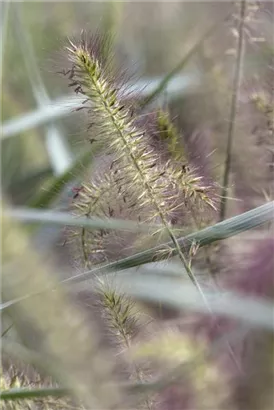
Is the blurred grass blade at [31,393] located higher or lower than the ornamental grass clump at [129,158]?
lower

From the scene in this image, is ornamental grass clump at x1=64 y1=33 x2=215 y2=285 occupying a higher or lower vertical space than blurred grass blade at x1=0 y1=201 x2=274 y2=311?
higher

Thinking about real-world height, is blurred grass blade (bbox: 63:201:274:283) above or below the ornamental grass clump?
below

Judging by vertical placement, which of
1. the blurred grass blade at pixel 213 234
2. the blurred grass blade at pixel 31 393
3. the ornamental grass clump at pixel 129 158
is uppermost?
the ornamental grass clump at pixel 129 158

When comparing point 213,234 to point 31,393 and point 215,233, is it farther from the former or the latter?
point 31,393

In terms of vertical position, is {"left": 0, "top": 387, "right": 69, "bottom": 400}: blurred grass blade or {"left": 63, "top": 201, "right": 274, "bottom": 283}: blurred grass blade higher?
{"left": 63, "top": 201, "right": 274, "bottom": 283}: blurred grass blade

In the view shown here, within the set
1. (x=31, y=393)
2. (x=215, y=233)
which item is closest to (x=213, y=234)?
(x=215, y=233)

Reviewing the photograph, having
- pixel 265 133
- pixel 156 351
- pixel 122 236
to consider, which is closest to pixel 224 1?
pixel 265 133

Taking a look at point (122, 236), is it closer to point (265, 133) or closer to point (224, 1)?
point (265, 133)

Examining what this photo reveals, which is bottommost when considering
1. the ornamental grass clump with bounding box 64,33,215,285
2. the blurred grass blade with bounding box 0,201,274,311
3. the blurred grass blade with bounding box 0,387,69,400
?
the blurred grass blade with bounding box 0,387,69,400
